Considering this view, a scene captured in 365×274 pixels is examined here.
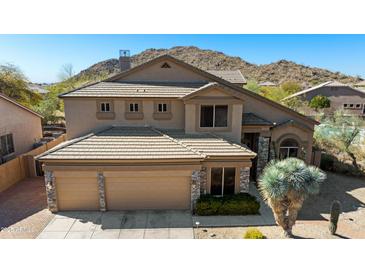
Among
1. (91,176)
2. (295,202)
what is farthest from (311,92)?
(91,176)

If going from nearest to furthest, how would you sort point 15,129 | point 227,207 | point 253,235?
point 253,235 < point 227,207 < point 15,129

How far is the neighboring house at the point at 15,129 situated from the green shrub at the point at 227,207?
52.6 feet

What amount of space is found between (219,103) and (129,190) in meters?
7.48

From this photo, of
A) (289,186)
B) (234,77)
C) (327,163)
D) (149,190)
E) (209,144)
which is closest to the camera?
(289,186)

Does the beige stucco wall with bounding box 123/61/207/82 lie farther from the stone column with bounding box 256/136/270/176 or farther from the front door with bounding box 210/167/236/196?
the front door with bounding box 210/167/236/196

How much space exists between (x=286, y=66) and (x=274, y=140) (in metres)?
94.3

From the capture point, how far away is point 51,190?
11.8 metres

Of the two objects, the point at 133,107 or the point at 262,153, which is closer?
the point at 133,107

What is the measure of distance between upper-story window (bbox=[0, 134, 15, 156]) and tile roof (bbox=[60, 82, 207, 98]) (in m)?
7.75

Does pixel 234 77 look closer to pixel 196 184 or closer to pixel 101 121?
pixel 196 184

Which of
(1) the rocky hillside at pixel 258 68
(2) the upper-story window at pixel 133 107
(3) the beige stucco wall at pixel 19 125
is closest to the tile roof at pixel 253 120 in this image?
(2) the upper-story window at pixel 133 107

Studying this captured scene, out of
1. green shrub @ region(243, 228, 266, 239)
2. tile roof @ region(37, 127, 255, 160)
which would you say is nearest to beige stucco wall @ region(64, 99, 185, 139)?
tile roof @ region(37, 127, 255, 160)

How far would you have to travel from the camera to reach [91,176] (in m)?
11.7

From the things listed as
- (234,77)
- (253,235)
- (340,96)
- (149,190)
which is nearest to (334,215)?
(253,235)
